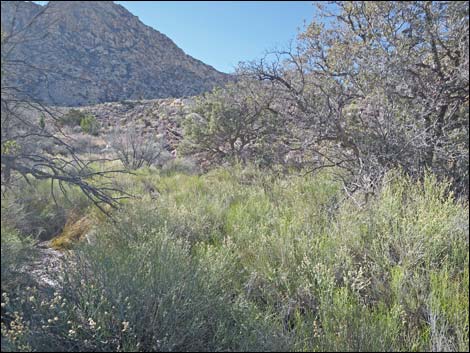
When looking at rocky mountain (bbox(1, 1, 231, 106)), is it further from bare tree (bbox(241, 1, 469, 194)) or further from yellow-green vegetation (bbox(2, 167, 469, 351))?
bare tree (bbox(241, 1, 469, 194))

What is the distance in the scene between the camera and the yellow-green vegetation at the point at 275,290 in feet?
6.98

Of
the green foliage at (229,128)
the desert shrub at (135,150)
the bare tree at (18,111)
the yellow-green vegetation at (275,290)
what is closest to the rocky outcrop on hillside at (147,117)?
the desert shrub at (135,150)

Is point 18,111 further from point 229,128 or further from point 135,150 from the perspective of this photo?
point 135,150

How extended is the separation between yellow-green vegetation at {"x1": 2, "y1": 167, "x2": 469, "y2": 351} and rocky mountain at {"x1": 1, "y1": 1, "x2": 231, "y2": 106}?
1.50 meters

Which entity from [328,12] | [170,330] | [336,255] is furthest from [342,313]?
[328,12]

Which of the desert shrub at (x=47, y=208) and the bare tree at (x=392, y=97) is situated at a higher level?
the bare tree at (x=392, y=97)

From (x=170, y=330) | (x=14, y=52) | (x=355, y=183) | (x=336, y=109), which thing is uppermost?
(x=336, y=109)

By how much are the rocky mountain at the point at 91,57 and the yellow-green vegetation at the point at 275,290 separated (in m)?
1.50

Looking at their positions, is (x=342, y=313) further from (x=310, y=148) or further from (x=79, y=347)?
(x=310, y=148)

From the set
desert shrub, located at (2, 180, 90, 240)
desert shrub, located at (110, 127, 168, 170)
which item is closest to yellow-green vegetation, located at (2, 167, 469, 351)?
desert shrub, located at (2, 180, 90, 240)

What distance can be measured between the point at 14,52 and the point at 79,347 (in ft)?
6.98

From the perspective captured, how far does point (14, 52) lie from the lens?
2551 mm

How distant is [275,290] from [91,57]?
15653 millimetres

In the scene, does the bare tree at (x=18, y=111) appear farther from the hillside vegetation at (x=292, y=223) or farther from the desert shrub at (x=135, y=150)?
the desert shrub at (x=135, y=150)
